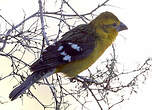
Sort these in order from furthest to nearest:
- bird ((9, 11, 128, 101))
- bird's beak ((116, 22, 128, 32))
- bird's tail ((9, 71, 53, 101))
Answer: bird's beak ((116, 22, 128, 32)) → bird ((9, 11, 128, 101)) → bird's tail ((9, 71, 53, 101))

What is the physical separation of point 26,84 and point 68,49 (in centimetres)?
65

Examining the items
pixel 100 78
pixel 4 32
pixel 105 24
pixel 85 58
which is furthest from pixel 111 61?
pixel 4 32

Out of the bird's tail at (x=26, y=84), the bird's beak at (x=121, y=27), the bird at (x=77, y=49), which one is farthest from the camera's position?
the bird's beak at (x=121, y=27)

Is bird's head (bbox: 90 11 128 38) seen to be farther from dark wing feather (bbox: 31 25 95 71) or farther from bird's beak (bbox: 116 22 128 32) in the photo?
dark wing feather (bbox: 31 25 95 71)

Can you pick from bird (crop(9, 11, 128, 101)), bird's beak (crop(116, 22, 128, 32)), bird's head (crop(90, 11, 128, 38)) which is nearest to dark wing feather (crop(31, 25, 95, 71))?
bird (crop(9, 11, 128, 101))

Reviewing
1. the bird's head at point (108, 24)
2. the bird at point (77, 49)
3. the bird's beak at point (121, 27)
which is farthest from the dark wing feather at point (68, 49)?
the bird's beak at point (121, 27)

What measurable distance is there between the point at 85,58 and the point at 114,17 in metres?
0.57

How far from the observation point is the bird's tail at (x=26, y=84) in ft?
10.2

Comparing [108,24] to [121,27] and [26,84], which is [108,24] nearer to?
[121,27]

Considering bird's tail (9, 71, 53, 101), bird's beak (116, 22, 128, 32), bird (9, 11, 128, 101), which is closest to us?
bird's tail (9, 71, 53, 101)

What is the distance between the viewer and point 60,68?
3.64 meters

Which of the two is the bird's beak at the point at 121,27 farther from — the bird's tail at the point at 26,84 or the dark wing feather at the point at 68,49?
the bird's tail at the point at 26,84

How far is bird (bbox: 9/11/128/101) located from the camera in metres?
3.41

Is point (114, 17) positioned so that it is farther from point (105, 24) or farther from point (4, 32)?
point (4, 32)
